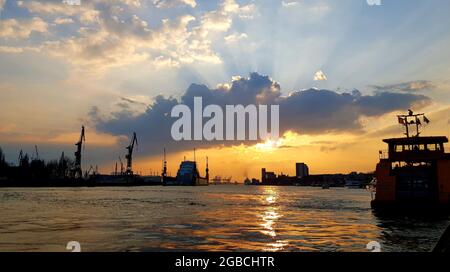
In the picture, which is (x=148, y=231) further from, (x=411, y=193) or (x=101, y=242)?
(x=411, y=193)

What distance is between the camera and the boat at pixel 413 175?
46.2m

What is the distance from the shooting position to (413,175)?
4825 centimetres

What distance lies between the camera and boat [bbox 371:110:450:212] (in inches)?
1821

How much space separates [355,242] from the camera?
25.8 meters

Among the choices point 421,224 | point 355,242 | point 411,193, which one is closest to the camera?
point 355,242

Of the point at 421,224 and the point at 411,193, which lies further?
the point at 411,193

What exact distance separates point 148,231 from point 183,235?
3.36m

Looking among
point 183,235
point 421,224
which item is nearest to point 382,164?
point 421,224
